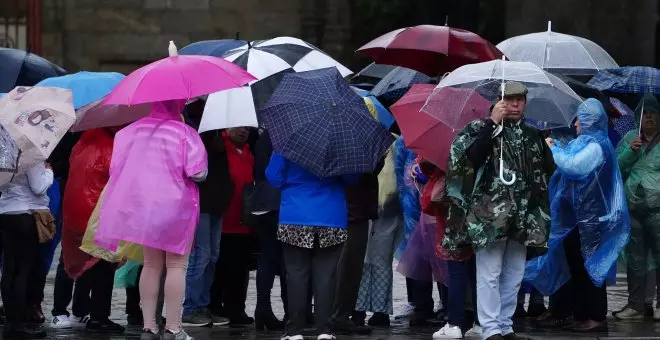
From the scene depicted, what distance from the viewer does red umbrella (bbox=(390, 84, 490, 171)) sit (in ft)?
38.2

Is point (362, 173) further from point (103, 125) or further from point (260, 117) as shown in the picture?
point (103, 125)

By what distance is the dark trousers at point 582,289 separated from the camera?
12.5 metres

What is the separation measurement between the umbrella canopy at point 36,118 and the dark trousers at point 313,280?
1738mm

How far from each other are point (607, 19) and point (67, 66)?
291 inches

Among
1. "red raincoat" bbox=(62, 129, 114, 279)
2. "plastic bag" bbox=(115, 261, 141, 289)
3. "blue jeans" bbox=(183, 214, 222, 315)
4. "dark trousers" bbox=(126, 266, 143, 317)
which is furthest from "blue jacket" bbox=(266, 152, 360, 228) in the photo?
"dark trousers" bbox=(126, 266, 143, 317)

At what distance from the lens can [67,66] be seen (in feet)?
78.2

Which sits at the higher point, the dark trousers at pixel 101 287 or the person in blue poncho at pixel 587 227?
the person in blue poncho at pixel 587 227

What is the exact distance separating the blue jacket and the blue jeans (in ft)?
4.35

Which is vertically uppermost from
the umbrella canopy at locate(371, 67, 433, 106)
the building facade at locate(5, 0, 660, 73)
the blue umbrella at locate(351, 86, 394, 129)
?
the building facade at locate(5, 0, 660, 73)

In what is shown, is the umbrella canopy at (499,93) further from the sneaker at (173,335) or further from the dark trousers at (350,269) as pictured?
the sneaker at (173,335)

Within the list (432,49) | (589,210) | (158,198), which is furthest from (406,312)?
(158,198)

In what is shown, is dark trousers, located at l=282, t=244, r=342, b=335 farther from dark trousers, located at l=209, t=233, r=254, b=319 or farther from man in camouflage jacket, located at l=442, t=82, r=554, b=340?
dark trousers, located at l=209, t=233, r=254, b=319

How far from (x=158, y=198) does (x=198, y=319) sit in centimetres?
189

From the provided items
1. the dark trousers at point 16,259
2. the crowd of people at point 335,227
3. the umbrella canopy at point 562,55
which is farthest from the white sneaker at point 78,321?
the umbrella canopy at point 562,55
